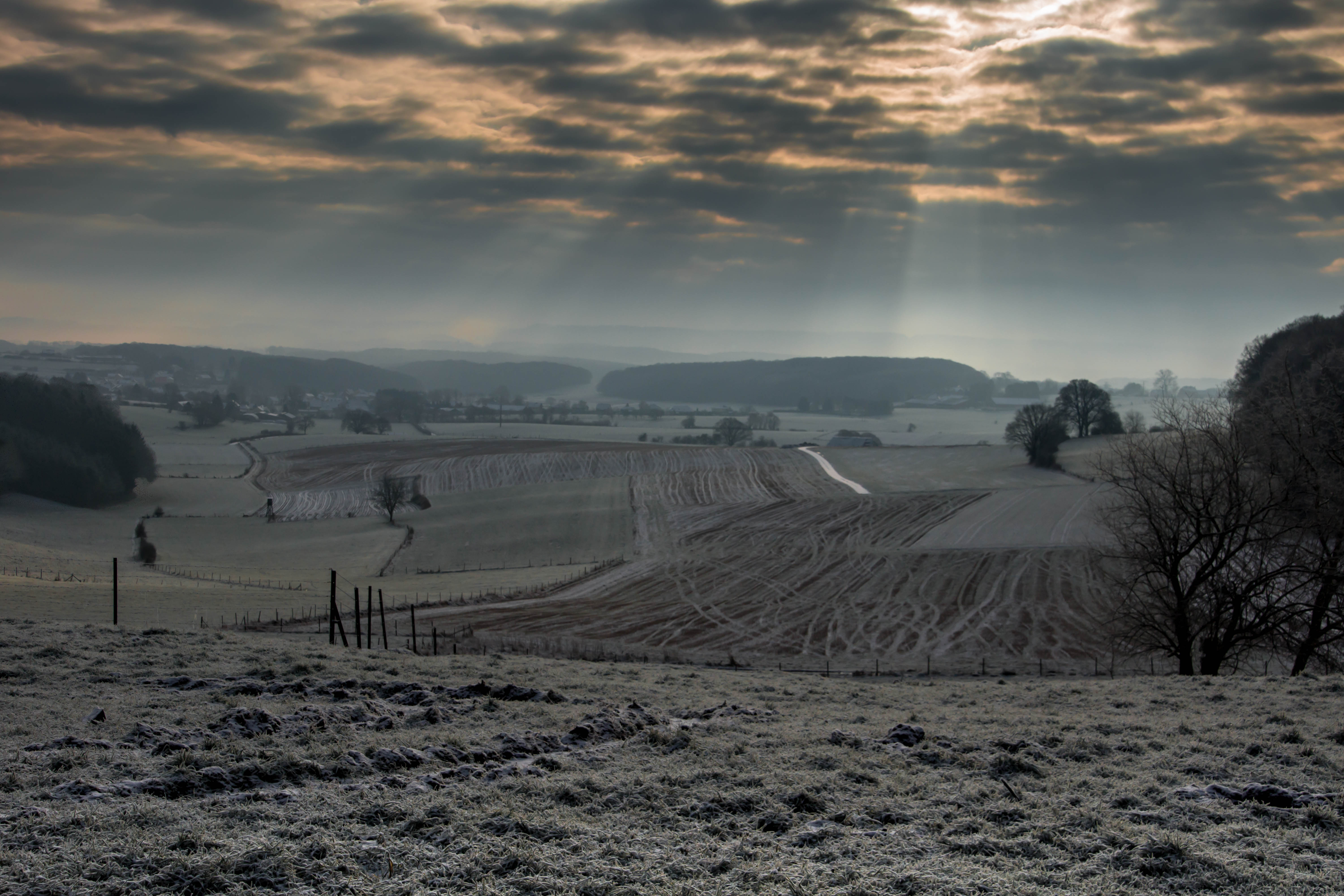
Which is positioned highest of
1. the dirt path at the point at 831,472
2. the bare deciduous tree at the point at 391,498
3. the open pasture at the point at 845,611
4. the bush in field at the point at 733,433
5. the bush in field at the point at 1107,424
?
the bush in field at the point at 1107,424

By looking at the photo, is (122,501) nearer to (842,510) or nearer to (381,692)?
(842,510)

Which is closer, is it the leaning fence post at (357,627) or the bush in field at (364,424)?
the leaning fence post at (357,627)

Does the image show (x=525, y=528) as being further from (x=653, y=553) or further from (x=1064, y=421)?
(x=1064, y=421)

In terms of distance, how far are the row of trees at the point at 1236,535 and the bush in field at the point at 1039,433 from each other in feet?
202

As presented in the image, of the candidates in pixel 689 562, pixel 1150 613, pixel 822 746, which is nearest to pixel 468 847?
pixel 822 746

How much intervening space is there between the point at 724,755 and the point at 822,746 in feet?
5.01

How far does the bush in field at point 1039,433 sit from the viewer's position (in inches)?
3433

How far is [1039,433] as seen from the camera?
88750 millimetres

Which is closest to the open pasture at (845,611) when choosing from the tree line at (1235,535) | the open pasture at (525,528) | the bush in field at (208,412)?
the tree line at (1235,535)

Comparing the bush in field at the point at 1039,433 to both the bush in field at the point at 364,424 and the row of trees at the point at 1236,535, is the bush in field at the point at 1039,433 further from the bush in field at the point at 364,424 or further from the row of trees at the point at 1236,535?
the bush in field at the point at 364,424

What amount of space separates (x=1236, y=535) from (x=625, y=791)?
76.2 feet

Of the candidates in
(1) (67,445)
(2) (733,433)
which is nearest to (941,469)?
(2) (733,433)

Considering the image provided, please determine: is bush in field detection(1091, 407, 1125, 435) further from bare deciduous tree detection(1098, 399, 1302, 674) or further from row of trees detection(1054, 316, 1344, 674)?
bare deciduous tree detection(1098, 399, 1302, 674)

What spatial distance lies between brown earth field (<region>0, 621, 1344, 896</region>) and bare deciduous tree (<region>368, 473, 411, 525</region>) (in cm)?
5694
